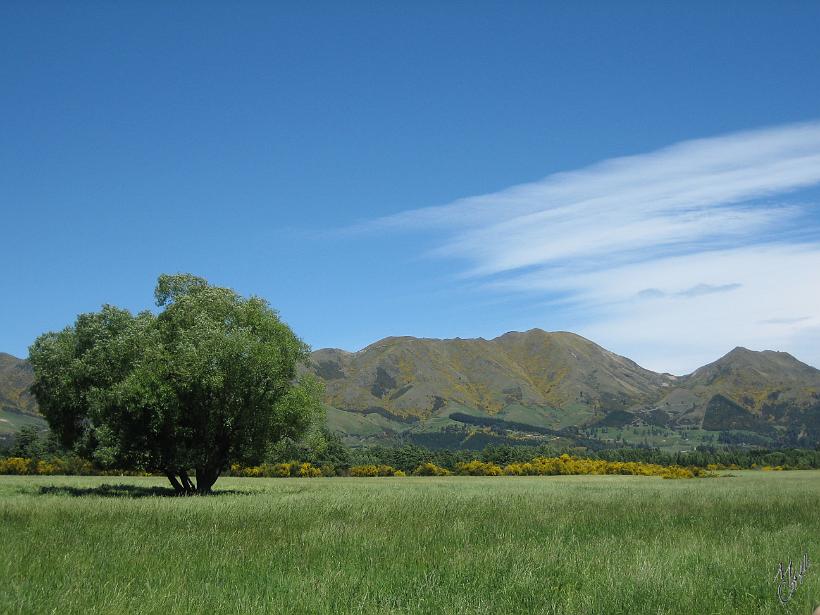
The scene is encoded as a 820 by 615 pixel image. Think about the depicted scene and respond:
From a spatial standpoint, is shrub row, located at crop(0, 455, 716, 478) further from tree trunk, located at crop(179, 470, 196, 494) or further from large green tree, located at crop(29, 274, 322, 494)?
large green tree, located at crop(29, 274, 322, 494)

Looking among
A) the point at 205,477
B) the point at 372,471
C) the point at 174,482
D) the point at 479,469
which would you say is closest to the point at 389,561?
the point at 205,477

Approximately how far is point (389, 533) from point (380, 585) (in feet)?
17.3

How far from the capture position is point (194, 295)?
37.5 meters

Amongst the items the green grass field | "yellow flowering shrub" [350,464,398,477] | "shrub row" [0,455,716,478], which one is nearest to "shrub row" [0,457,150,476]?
"shrub row" [0,455,716,478]

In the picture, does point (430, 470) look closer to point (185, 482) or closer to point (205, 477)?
point (185, 482)

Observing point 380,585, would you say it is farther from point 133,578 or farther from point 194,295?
point 194,295

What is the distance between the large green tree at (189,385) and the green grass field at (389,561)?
12.5 meters

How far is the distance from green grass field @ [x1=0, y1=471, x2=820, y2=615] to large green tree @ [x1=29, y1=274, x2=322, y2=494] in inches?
491

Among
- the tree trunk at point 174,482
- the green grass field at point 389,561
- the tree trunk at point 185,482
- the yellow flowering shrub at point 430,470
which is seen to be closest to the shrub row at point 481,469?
the yellow flowering shrub at point 430,470

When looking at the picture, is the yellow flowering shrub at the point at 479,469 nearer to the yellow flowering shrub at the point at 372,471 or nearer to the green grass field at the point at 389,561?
the yellow flowering shrub at the point at 372,471

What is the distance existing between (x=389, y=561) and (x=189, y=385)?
22.3m

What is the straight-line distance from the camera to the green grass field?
32.8 feet

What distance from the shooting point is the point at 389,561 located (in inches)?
510

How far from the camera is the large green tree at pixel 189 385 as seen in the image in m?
32.9
